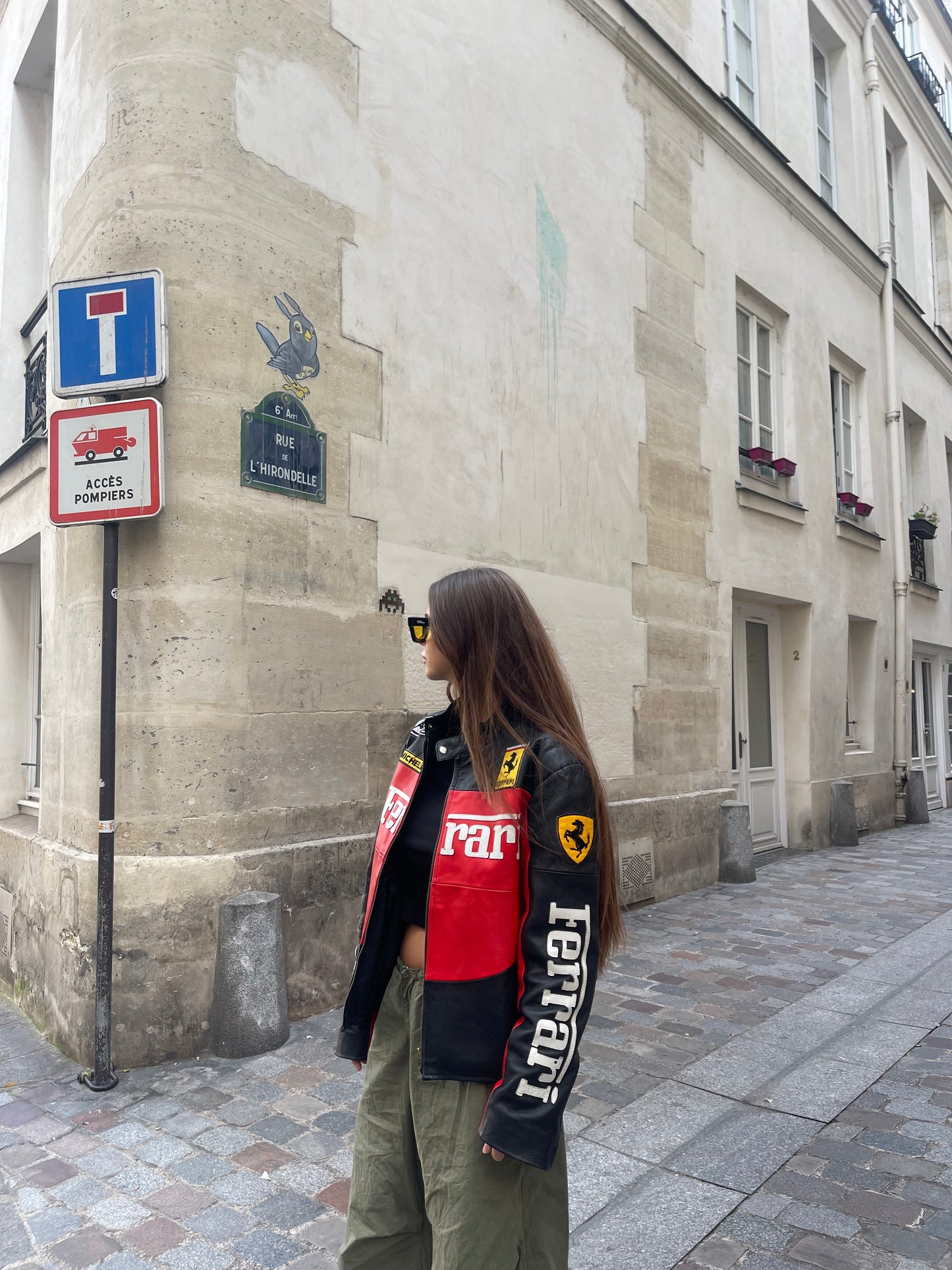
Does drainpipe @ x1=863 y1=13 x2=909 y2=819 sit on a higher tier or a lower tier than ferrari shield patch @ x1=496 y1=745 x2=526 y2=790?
higher

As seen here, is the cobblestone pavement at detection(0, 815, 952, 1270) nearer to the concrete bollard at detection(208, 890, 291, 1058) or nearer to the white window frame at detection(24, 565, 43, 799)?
the concrete bollard at detection(208, 890, 291, 1058)

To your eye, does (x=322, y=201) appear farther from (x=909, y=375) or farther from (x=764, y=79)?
(x=909, y=375)

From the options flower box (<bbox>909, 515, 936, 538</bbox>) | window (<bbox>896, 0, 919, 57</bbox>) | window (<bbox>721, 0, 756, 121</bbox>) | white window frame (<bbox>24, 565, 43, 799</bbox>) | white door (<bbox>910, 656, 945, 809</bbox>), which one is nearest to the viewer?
white window frame (<bbox>24, 565, 43, 799</bbox>)

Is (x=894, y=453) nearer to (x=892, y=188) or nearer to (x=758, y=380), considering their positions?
(x=758, y=380)

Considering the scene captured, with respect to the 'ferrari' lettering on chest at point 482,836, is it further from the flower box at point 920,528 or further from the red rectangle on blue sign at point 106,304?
the flower box at point 920,528

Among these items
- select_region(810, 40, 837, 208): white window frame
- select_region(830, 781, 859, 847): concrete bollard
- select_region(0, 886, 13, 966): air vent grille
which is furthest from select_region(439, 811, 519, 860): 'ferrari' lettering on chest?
select_region(810, 40, 837, 208): white window frame

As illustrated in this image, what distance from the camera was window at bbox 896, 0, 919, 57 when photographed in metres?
14.1

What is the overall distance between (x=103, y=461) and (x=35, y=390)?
248 centimetres

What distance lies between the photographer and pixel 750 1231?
2.62 meters

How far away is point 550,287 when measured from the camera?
21.4ft

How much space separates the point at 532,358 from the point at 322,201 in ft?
5.96

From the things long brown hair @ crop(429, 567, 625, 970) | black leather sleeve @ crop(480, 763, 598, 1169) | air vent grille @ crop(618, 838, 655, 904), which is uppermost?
long brown hair @ crop(429, 567, 625, 970)

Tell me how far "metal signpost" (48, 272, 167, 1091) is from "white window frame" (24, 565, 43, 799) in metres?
2.38

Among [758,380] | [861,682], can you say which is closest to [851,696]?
[861,682]
